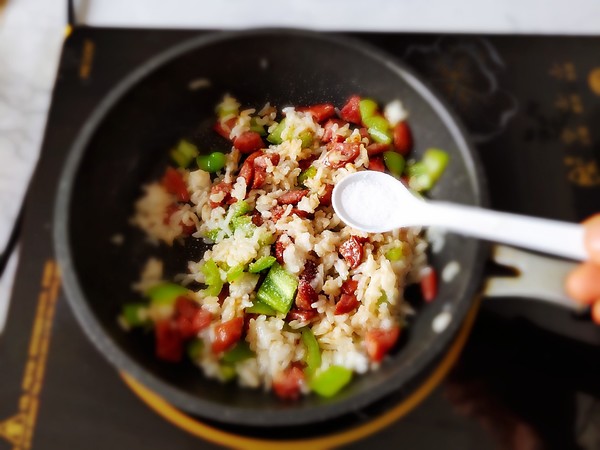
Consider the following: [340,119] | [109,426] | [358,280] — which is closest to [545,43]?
[340,119]

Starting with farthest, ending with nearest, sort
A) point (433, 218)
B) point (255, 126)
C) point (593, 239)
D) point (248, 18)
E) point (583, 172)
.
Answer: point (248, 18) → point (583, 172) → point (255, 126) → point (433, 218) → point (593, 239)

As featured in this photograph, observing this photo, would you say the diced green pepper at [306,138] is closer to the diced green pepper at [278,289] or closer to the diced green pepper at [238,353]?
the diced green pepper at [278,289]

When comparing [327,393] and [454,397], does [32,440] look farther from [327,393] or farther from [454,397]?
[454,397]

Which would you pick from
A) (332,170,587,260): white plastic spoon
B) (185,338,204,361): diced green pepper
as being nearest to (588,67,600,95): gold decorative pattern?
(332,170,587,260): white plastic spoon

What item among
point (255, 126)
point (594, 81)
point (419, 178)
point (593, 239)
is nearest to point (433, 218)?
point (419, 178)

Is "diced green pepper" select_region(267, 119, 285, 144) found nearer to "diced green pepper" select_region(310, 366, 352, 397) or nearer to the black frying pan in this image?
the black frying pan

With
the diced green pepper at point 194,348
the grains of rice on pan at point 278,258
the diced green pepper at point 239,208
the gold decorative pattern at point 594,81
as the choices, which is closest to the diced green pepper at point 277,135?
the grains of rice on pan at point 278,258

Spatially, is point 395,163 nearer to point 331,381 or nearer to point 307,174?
point 307,174
